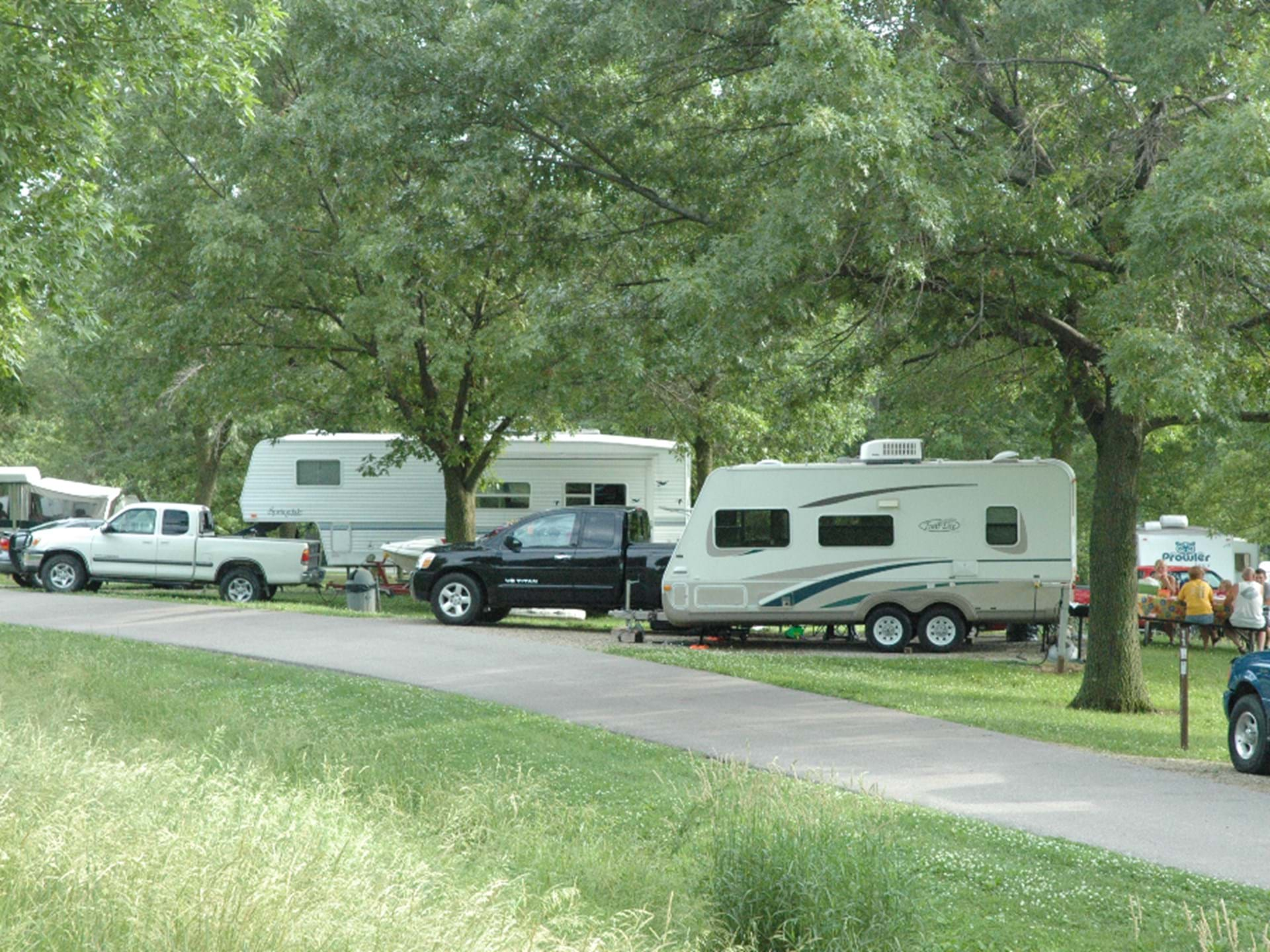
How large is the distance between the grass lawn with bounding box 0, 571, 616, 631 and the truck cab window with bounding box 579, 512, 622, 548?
1.44m

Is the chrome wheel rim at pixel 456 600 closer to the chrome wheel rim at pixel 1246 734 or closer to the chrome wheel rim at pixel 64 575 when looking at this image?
the chrome wheel rim at pixel 64 575

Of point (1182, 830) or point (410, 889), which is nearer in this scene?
point (410, 889)

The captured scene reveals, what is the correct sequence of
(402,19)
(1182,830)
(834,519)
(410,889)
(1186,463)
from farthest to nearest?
(1186,463), (834,519), (402,19), (1182,830), (410,889)

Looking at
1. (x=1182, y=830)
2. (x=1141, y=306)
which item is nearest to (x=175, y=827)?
(x=1182, y=830)

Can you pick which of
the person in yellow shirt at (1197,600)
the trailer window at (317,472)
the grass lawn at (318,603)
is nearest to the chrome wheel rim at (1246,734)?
the grass lawn at (318,603)

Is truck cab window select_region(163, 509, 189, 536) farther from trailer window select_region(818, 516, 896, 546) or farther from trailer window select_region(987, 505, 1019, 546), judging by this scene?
trailer window select_region(987, 505, 1019, 546)

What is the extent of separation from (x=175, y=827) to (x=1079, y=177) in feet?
33.0

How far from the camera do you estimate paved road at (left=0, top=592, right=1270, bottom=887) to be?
8508 mm

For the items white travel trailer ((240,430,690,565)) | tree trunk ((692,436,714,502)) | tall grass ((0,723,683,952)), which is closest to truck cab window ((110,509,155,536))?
white travel trailer ((240,430,690,565))

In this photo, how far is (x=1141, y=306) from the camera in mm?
11109

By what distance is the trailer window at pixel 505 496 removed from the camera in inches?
1115

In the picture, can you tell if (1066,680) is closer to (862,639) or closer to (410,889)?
(862,639)

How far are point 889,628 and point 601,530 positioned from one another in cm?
442

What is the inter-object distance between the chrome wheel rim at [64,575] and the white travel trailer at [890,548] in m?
11.3
